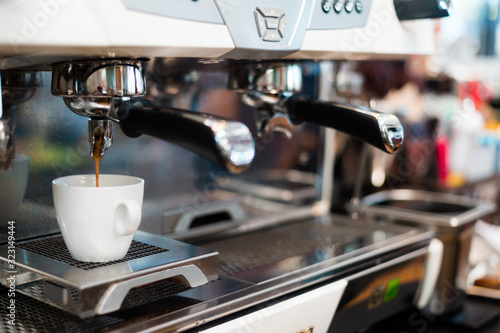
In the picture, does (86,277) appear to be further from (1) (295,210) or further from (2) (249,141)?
(1) (295,210)

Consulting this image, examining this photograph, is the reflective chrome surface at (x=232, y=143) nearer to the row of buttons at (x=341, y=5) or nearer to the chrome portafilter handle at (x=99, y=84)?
the chrome portafilter handle at (x=99, y=84)

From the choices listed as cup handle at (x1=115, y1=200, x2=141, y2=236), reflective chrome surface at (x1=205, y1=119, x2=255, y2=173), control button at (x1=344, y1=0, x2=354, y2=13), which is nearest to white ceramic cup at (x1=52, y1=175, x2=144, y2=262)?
cup handle at (x1=115, y1=200, x2=141, y2=236)

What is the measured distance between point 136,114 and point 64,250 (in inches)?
6.6

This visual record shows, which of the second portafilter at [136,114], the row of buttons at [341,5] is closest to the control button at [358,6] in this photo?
the row of buttons at [341,5]

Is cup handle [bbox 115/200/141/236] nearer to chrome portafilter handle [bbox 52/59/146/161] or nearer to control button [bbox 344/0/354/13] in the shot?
chrome portafilter handle [bbox 52/59/146/161]

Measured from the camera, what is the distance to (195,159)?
0.88 metres

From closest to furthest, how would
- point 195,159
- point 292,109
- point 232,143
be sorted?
1. point 232,143
2. point 292,109
3. point 195,159

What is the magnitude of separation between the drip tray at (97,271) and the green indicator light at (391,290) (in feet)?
1.05

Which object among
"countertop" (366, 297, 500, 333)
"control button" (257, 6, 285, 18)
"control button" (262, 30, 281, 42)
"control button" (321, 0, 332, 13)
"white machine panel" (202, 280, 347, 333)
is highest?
"control button" (321, 0, 332, 13)

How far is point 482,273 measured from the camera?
3.86ft

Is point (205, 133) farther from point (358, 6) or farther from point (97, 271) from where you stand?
point (358, 6)

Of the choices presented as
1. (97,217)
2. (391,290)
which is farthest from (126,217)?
(391,290)

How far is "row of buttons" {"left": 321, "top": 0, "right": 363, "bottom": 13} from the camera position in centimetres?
66

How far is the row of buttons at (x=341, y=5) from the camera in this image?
0.66 metres
